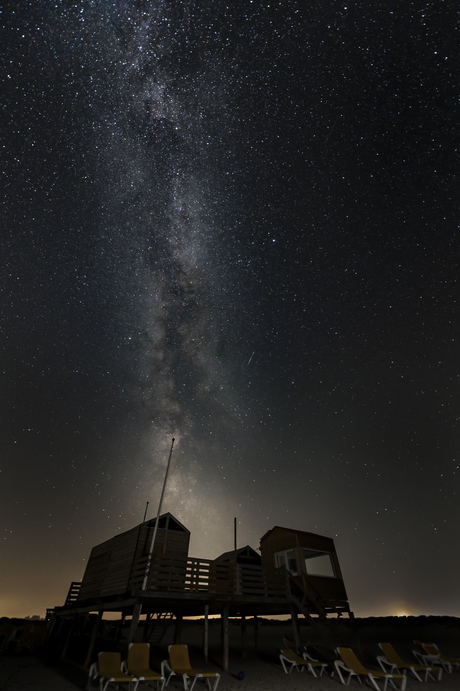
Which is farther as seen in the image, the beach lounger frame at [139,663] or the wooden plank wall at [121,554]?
the wooden plank wall at [121,554]

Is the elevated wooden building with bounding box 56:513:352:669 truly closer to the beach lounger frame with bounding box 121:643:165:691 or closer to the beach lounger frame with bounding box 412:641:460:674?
the beach lounger frame with bounding box 121:643:165:691

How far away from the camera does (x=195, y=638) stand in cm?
3519

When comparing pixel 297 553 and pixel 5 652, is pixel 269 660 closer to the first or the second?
pixel 297 553

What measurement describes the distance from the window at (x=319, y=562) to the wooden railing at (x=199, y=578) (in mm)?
6365

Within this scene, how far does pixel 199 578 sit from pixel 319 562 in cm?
1285

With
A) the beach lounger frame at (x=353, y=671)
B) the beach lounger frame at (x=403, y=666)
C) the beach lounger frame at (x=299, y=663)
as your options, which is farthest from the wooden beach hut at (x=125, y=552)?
the beach lounger frame at (x=403, y=666)

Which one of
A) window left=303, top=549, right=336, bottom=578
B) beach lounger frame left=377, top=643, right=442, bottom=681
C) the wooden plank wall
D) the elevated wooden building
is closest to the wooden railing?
the elevated wooden building

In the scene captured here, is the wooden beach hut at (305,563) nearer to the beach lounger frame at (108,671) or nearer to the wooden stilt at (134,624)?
the wooden stilt at (134,624)

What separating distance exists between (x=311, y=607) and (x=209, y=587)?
24.9 feet

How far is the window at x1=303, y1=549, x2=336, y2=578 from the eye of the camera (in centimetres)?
2058

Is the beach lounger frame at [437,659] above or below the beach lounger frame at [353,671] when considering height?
above

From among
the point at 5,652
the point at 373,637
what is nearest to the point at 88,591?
the point at 5,652

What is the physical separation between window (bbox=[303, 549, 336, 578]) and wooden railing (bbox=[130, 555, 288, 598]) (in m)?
6.36

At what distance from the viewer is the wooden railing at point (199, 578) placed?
490 inches
